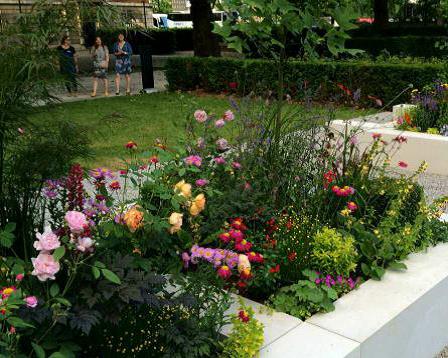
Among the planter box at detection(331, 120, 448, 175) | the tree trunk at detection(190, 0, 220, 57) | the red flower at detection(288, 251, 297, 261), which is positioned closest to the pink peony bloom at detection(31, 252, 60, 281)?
the red flower at detection(288, 251, 297, 261)

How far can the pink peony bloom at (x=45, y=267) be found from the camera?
200cm

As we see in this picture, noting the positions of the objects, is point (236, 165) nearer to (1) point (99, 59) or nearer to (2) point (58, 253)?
(2) point (58, 253)

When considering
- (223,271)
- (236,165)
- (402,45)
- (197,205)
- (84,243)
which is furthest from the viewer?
(402,45)

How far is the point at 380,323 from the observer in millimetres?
2797

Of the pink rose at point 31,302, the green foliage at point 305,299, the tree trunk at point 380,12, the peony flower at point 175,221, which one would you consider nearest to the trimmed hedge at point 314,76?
the green foliage at point 305,299

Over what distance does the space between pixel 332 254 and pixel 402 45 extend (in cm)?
2389

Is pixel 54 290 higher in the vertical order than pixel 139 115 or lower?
higher

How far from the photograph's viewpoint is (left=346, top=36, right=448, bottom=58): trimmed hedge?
23.9m

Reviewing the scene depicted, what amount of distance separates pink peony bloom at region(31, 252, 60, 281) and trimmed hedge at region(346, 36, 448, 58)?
22960mm

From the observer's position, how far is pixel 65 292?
6.99ft

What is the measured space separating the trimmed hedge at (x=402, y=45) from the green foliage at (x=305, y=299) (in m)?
21.7

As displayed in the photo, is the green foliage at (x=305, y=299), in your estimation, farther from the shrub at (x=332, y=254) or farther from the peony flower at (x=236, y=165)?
the peony flower at (x=236, y=165)

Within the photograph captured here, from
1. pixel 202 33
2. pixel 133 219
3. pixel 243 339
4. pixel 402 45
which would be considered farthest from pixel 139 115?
pixel 402 45

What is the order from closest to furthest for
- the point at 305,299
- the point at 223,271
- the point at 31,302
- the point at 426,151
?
the point at 31,302
the point at 223,271
the point at 305,299
the point at 426,151
